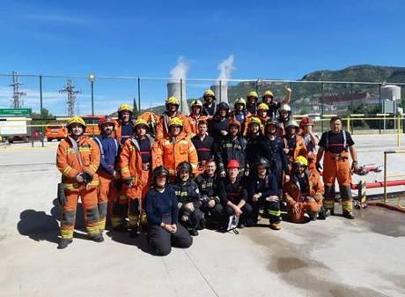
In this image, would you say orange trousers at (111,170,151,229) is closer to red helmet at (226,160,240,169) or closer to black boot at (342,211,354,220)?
red helmet at (226,160,240,169)

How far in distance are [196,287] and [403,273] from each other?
2475 mm

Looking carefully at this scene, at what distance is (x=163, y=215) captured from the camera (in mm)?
6191

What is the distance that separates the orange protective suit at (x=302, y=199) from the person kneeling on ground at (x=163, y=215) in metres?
2.25

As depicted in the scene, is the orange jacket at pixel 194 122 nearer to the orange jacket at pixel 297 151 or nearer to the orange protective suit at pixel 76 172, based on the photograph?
the orange jacket at pixel 297 151

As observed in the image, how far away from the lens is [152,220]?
609 cm

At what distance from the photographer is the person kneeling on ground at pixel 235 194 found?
23.1 feet

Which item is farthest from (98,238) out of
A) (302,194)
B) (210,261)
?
(302,194)

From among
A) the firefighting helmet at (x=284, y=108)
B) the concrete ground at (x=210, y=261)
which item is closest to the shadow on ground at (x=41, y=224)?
the concrete ground at (x=210, y=261)

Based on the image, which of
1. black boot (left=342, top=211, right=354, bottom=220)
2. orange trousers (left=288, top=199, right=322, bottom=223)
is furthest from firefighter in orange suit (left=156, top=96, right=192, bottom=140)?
black boot (left=342, top=211, right=354, bottom=220)

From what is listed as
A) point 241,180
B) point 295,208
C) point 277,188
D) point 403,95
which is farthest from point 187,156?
point 403,95

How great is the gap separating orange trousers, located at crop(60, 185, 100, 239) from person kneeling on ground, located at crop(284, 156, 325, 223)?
10.8ft

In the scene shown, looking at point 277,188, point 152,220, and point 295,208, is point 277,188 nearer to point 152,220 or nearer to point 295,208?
point 295,208

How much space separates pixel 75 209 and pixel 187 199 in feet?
5.31

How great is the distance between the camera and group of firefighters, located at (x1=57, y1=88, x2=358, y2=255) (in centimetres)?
627
